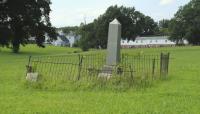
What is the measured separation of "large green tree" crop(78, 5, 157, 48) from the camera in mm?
105125

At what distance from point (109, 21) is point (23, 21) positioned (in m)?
48.8

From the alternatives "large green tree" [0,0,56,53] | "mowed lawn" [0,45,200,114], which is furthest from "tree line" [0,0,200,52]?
"mowed lawn" [0,45,200,114]

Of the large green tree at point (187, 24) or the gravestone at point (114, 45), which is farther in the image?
the large green tree at point (187, 24)

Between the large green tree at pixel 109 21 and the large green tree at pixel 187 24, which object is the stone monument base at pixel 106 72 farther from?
the large green tree at pixel 109 21

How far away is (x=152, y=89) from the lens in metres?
15.0

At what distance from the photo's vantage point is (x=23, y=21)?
58.2 m

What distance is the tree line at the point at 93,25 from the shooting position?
5675 cm

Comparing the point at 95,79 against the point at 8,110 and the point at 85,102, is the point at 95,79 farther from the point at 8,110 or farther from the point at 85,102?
the point at 8,110

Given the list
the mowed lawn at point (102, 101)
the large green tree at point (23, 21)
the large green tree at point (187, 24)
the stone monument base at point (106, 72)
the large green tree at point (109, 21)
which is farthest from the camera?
the large green tree at point (109, 21)

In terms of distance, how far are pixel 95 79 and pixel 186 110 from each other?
545 cm

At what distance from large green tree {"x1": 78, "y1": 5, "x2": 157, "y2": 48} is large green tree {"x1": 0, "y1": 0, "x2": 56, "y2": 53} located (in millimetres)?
41964

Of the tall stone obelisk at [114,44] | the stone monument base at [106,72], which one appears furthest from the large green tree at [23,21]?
the stone monument base at [106,72]

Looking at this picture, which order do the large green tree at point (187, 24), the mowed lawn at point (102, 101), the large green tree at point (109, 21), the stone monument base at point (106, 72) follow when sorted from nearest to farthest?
the mowed lawn at point (102, 101), the stone monument base at point (106, 72), the large green tree at point (187, 24), the large green tree at point (109, 21)

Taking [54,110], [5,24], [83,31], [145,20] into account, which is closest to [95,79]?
[54,110]
